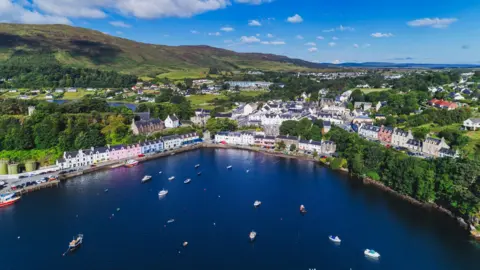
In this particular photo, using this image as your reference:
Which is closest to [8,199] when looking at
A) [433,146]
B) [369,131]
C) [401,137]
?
[433,146]

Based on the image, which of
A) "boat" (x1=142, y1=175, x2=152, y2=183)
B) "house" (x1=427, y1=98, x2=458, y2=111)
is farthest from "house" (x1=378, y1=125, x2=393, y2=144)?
"boat" (x1=142, y1=175, x2=152, y2=183)

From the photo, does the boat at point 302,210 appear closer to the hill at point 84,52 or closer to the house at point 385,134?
the house at point 385,134

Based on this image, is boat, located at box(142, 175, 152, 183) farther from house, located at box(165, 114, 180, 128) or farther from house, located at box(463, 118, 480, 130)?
house, located at box(463, 118, 480, 130)

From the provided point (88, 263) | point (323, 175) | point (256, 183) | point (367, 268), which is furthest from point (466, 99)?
point (88, 263)

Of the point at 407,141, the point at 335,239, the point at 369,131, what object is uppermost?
the point at 369,131

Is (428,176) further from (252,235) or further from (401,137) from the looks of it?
(252,235)

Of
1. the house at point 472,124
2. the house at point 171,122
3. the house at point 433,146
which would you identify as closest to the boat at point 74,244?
the house at point 171,122

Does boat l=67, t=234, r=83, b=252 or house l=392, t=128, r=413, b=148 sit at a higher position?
house l=392, t=128, r=413, b=148
